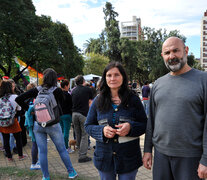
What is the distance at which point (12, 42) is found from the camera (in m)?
20.1

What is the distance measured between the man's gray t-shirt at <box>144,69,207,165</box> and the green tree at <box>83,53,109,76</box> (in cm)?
4476

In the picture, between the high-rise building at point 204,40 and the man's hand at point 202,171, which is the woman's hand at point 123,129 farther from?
the high-rise building at point 204,40

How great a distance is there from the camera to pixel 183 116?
6.63ft

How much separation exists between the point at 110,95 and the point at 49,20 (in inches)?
915

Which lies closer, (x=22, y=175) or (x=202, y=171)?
(x=202, y=171)

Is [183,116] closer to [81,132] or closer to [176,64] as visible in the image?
[176,64]

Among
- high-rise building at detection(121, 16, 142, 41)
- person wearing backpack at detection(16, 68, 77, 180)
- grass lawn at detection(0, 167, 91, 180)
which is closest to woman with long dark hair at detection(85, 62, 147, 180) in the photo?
person wearing backpack at detection(16, 68, 77, 180)

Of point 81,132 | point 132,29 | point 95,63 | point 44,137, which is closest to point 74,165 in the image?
point 81,132

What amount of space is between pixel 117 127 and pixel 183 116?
2.24ft

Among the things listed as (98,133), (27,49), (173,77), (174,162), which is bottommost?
(174,162)

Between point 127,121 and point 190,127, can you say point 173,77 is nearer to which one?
point 190,127

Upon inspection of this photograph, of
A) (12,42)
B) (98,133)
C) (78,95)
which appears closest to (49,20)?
(12,42)

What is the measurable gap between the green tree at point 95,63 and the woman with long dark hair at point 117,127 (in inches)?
1747

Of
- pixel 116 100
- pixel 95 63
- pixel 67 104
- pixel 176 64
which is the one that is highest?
pixel 95 63
